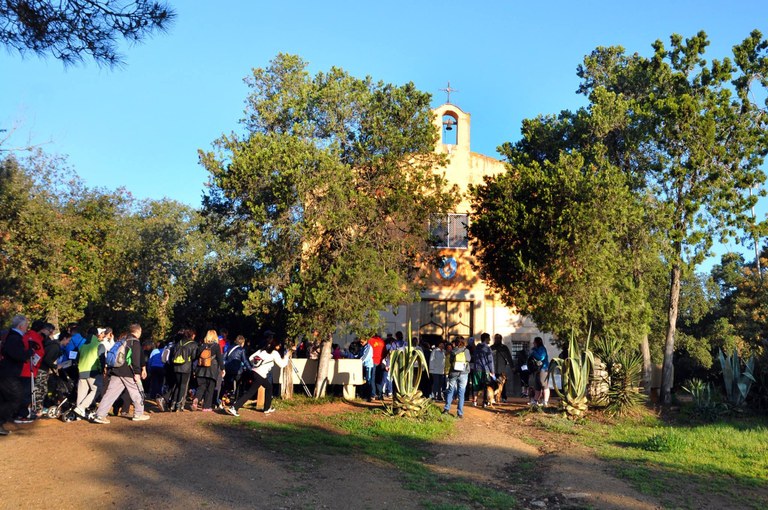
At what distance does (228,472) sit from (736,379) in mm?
12969

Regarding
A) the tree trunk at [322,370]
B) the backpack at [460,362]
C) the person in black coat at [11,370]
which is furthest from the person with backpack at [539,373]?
the person in black coat at [11,370]

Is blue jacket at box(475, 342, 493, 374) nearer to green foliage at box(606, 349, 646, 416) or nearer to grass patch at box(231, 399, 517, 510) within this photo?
grass patch at box(231, 399, 517, 510)

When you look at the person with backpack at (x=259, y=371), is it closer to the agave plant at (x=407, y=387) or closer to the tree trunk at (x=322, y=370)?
the agave plant at (x=407, y=387)

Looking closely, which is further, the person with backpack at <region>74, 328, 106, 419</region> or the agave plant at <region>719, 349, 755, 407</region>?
the agave plant at <region>719, 349, 755, 407</region>

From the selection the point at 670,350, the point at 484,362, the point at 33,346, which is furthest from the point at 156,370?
the point at 670,350

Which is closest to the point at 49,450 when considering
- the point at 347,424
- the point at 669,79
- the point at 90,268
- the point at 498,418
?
the point at 347,424

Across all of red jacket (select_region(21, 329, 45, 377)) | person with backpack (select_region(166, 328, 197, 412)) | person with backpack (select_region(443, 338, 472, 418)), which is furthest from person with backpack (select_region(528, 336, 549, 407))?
red jacket (select_region(21, 329, 45, 377))

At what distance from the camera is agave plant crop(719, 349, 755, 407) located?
16.0 m

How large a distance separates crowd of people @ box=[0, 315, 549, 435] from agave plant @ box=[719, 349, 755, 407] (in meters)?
4.48

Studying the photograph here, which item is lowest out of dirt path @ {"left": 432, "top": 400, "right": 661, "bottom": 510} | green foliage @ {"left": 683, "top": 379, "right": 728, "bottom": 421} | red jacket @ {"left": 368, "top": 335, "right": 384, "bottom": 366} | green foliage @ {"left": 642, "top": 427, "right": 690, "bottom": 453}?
dirt path @ {"left": 432, "top": 400, "right": 661, "bottom": 510}

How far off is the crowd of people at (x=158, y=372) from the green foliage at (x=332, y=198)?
1.25 m

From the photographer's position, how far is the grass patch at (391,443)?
8.33 metres

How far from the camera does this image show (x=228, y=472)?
865 centimetres

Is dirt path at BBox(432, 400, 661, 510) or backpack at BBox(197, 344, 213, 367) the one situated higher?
backpack at BBox(197, 344, 213, 367)
